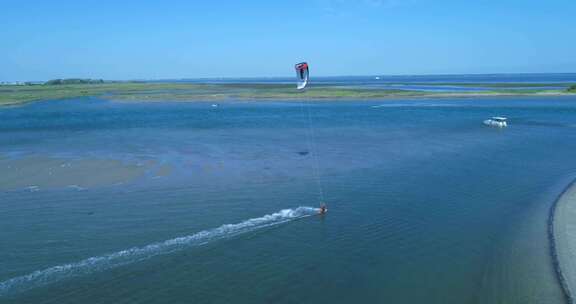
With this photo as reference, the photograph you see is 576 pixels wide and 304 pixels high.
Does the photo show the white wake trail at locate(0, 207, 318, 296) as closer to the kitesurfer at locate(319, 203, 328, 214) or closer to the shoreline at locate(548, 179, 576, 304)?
the kitesurfer at locate(319, 203, 328, 214)

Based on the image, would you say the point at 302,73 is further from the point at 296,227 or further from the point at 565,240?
the point at 565,240

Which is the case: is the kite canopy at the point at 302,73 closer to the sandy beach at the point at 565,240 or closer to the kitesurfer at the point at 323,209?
the kitesurfer at the point at 323,209

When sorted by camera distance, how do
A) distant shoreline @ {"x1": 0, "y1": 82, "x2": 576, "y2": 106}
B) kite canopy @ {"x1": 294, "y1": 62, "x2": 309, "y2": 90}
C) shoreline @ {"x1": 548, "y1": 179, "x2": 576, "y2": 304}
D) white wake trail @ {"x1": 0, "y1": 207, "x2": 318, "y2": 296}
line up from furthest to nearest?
distant shoreline @ {"x1": 0, "y1": 82, "x2": 576, "y2": 106} < kite canopy @ {"x1": 294, "y1": 62, "x2": 309, "y2": 90} < white wake trail @ {"x1": 0, "y1": 207, "x2": 318, "y2": 296} < shoreline @ {"x1": 548, "y1": 179, "x2": 576, "y2": 304}

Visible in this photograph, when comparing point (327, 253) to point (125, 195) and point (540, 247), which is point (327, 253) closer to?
point (540, 247)

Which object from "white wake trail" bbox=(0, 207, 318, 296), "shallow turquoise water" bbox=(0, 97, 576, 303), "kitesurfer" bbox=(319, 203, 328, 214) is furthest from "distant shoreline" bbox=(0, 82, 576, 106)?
"white wake trail" bbox=(0, 207, 318, 296)

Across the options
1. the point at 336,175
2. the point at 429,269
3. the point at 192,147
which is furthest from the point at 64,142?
the point at 429,269

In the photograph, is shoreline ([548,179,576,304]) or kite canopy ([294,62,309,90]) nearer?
shoreline ([548,179,576,304])
